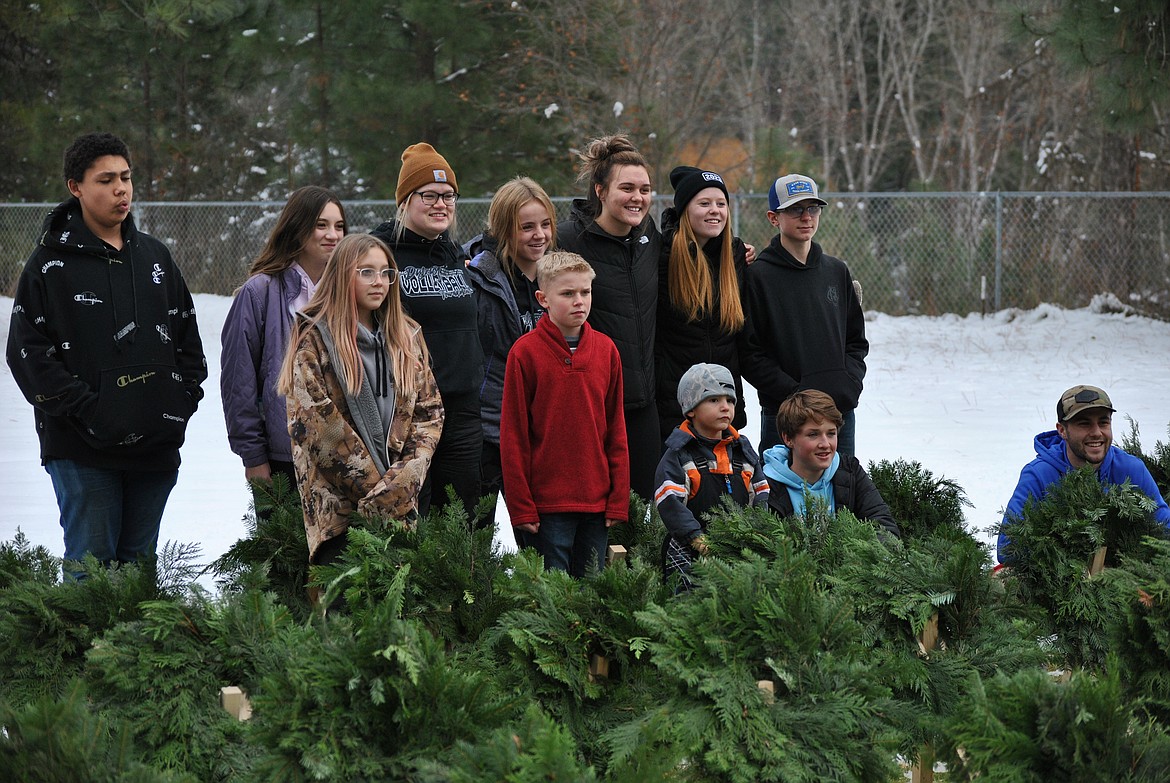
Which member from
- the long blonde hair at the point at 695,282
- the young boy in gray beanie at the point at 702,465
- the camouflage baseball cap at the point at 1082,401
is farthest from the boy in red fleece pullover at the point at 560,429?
the camouflage baseball cap at the point at 1082,401

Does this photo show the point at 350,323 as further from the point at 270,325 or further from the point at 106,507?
the point at 106,507

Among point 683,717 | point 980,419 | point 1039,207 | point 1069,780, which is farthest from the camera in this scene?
point 1039,207

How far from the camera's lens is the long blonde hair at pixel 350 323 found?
12.6 ft

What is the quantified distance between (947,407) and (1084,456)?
6490 millimetres

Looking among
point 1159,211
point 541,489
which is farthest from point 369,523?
point 1159,211

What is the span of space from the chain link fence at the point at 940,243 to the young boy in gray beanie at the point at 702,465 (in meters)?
11.9

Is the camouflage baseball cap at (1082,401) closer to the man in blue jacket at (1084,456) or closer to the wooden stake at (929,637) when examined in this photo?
the man in blue jacket at (1084,456)

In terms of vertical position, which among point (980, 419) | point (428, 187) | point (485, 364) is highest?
point (428, 187)

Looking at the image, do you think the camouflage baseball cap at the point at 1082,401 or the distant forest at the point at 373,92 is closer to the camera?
Answer: the camouflage baseball cap at the point at 1082,401

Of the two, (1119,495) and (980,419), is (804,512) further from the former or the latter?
(980,419)

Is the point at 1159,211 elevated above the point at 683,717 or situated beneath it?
elevated above

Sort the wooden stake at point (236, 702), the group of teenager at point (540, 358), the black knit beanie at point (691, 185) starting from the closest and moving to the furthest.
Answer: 1. the wooden stake at point (236, 702)
2. the group of teenager at point (540, 358)
3. the black knit beanie at point (691, 185)

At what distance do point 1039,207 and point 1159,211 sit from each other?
1.75 metres

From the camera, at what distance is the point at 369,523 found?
3.76 m
